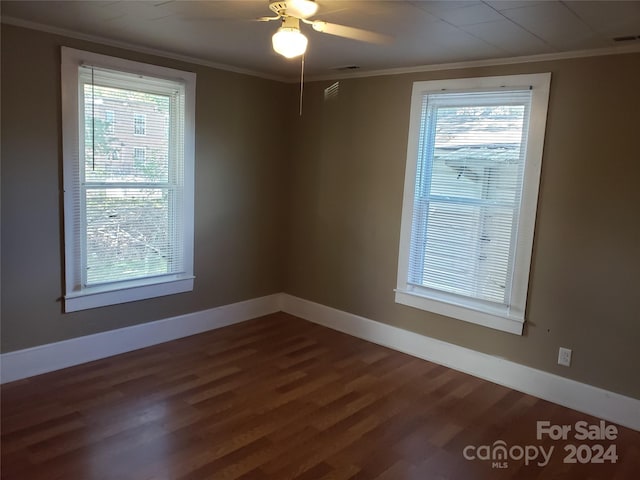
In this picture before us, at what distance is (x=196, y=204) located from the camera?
13.9ft

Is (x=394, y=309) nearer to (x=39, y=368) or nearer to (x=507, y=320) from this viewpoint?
(x=507, y=320)

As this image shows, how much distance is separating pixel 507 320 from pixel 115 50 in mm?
3414

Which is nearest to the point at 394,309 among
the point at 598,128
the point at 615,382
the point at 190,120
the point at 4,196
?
the point at 615,382

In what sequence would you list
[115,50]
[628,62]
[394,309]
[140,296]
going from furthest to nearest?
[394,309], [140,296], [115,50], [628,62]

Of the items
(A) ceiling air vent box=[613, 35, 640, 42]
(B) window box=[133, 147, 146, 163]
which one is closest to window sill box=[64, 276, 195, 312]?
(B) window box=[133, 147, 146, 163]

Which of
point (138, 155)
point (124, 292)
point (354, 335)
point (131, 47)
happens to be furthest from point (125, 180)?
point (354, 335)

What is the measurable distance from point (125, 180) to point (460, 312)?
2730 mm

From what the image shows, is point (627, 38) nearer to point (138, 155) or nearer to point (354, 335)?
point (354, 335)

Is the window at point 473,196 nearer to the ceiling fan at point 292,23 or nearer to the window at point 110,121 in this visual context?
the ceiling fan at point 292,23

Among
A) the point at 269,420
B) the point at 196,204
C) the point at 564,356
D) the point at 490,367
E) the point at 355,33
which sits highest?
the point at 355,33

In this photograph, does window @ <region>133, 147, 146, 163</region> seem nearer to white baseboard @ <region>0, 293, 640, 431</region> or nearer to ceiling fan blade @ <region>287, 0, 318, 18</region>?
white baseboard @ <region>0, 293, 640, 431</region>

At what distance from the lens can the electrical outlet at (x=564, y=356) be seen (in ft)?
11.0

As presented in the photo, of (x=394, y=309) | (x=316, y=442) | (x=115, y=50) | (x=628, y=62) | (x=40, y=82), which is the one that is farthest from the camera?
(x=394, y=309)

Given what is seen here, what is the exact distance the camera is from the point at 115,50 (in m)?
3.56
